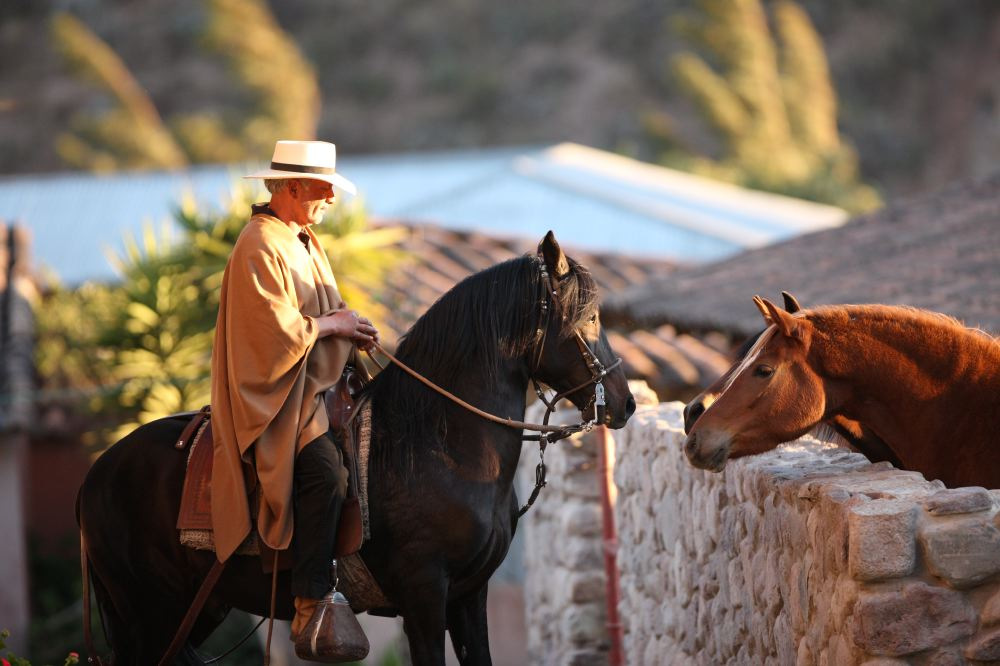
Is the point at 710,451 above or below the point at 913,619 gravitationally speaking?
above

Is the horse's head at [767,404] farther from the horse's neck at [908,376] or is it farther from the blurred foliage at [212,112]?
the blurred foliage at [212,112]

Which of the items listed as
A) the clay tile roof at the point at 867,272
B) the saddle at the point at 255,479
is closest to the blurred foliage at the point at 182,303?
the clay tile roof at the point at 867,272

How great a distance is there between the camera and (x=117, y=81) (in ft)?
149

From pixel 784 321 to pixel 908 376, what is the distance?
516 mm

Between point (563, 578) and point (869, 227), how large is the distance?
469 cm

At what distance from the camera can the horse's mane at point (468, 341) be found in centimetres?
518

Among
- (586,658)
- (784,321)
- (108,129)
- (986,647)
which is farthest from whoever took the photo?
(108,129)

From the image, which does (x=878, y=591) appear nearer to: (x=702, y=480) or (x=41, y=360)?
(x=702, y=480)

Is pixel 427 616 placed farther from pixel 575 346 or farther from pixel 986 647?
pixel 986 647

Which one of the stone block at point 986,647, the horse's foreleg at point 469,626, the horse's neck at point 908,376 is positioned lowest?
the horse's foreleg at point 469,626

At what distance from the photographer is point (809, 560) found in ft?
14.4

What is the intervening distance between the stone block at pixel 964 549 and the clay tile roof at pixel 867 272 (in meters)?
3.85

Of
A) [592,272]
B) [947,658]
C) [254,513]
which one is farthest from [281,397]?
[592,272]

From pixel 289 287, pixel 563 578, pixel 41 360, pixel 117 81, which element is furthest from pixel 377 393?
pixel 117 81
